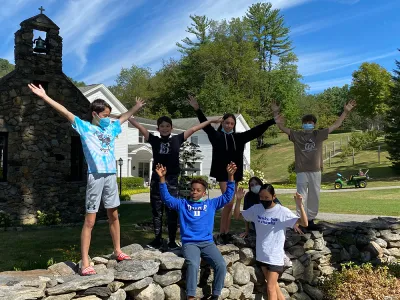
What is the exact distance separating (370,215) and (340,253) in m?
5.86

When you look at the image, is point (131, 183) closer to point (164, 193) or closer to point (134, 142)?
point (134, 142)

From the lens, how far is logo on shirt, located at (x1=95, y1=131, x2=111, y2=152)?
144 inches

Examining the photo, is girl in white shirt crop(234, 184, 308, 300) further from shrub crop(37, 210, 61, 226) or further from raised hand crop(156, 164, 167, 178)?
shrub crop(37, 210, 61, 226)

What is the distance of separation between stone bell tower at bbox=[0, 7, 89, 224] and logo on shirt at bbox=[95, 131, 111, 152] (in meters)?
6.77

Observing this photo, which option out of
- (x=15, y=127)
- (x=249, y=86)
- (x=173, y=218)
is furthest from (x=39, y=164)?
(x=249, y=86)

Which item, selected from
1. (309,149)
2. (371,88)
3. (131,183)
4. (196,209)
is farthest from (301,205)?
(371,88)

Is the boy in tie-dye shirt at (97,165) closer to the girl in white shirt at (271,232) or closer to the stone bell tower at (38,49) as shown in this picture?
the girl in white shirt at (271,232)

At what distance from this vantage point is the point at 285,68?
163ft

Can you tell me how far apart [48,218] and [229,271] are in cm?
673

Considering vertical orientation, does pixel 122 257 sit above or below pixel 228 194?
below

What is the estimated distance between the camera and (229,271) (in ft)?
15.0

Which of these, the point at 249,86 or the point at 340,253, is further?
the point at 249,86

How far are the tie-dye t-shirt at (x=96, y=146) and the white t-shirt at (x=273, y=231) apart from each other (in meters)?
1.91

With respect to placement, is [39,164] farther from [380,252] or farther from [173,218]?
[380,252]
